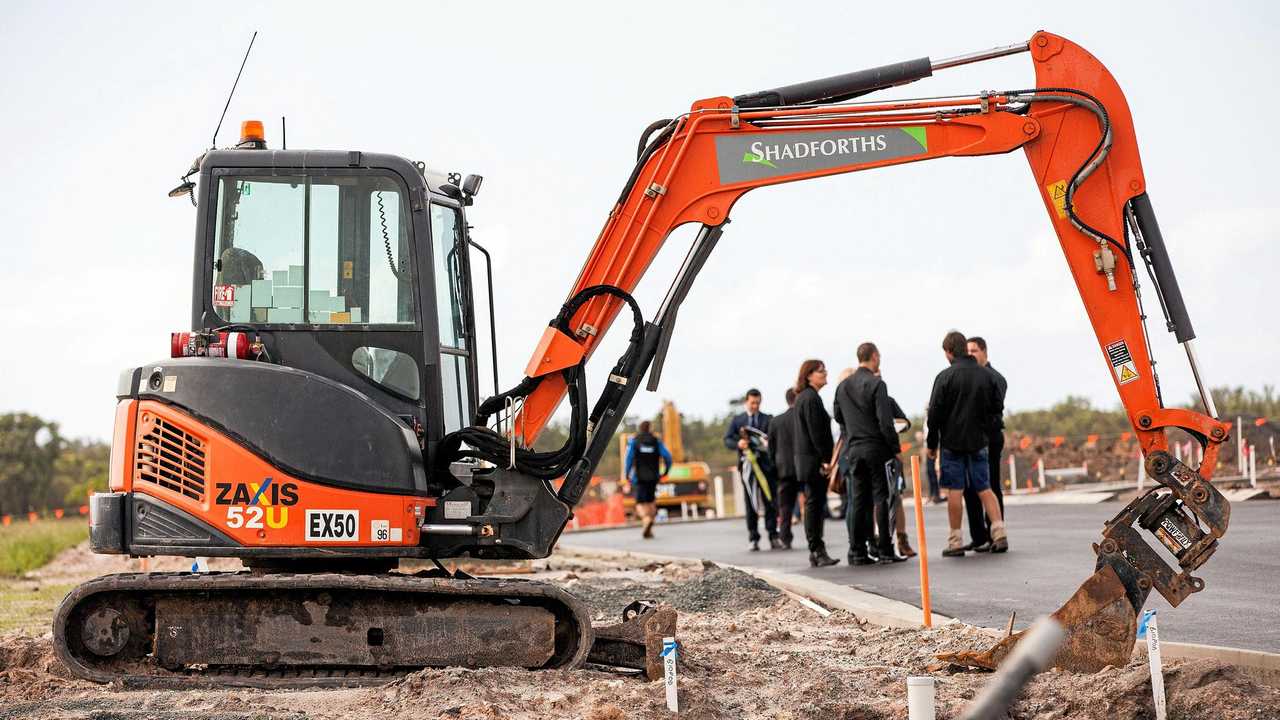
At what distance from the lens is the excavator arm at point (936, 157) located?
25.6 ft

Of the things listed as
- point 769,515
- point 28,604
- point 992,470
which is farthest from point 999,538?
point 28,604

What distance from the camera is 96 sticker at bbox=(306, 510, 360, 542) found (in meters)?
8.00

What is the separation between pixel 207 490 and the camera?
26.3 ft

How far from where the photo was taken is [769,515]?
1955cm

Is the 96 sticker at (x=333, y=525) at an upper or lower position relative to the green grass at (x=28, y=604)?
upper

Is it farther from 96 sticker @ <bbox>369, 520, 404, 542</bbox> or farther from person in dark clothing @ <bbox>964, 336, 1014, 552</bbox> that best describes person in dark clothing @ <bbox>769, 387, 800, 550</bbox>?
96 sticker @ <bbox>369, 520, 404, 542</bbox>

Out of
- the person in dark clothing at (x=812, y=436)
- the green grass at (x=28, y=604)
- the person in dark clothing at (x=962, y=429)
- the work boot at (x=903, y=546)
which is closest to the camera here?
the green grass at (x=28, y=604)

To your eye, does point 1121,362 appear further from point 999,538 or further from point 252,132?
point 999,538

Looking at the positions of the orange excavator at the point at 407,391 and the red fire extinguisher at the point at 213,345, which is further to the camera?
the red fire extinguisher at the point at 213,345

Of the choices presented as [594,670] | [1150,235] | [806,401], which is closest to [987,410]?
[806,401]

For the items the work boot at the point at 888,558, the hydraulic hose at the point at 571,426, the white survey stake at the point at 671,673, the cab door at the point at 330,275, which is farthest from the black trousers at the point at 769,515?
the white survey stake at the point at 671,673

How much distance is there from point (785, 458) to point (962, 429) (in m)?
3.41

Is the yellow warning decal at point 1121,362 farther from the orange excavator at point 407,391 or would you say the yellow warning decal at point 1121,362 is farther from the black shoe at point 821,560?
the black shoe at point 821,560

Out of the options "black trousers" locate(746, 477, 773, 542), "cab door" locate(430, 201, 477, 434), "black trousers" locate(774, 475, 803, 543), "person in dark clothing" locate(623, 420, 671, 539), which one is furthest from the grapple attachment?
"person in dark clothing" locate(623, 420, 671, 539)
